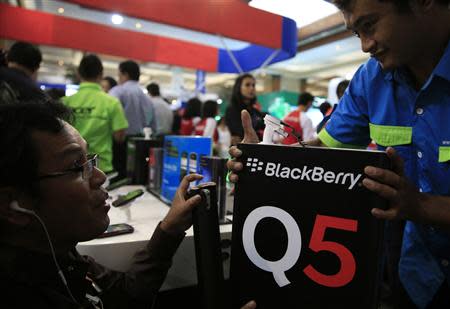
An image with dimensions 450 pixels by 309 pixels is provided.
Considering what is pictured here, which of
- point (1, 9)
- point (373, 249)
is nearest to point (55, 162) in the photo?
point (373, 249)

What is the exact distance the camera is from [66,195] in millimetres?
784

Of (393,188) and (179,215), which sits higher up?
(393,188)

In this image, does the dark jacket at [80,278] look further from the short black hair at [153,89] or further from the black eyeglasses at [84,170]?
the short black hair at [153,89]

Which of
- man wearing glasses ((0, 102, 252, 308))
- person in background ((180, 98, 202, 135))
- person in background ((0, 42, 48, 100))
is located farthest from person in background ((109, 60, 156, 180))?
man wearing glasses ((0, 102, 252, 308))

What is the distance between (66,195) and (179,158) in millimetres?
865

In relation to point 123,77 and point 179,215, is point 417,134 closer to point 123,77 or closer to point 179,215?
point 179,215

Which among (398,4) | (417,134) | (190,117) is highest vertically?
(398,4)

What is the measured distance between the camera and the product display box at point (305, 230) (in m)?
0.71

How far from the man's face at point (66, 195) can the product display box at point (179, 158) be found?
657mm

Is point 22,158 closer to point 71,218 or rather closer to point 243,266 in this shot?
point 71,218

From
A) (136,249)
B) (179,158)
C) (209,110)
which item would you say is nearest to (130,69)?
(209,110)

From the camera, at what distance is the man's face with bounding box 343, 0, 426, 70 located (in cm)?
89

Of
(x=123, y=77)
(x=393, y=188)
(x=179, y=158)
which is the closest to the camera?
(x=393, y=188)

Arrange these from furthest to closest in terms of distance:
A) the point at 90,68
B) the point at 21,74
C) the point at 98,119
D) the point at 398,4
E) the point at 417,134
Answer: the point at 90,68
the point at 98,119
the point at 21,74
the point at 417,134
the point at 398,4
